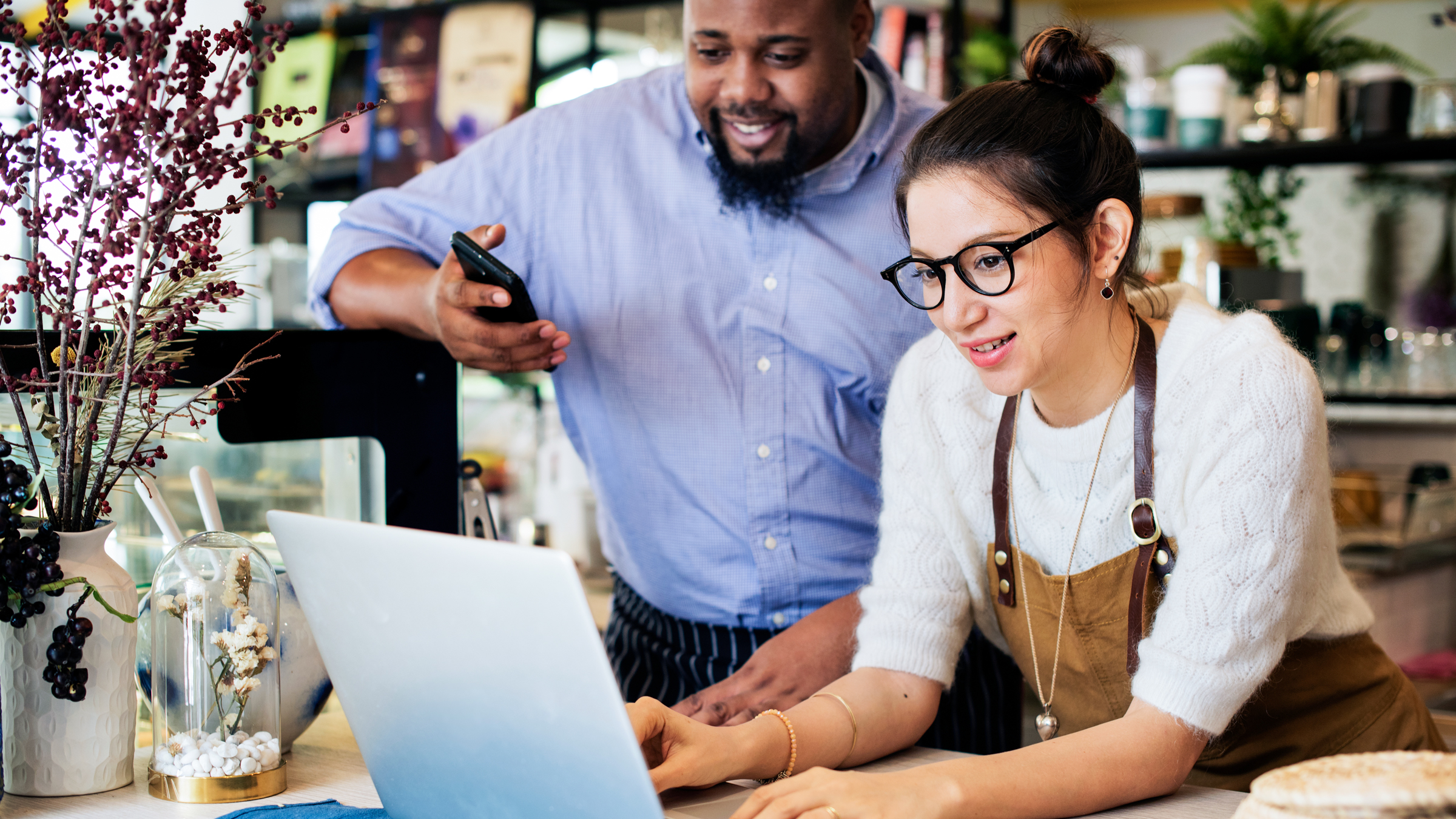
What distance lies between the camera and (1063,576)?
4.24 ft

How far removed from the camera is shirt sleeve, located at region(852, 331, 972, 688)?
4.17 feet

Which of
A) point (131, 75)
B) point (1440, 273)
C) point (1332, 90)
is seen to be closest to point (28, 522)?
point (131, 75)

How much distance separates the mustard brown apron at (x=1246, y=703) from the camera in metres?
1.29

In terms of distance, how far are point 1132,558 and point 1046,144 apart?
0.41 metres

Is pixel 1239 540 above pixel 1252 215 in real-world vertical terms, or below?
below

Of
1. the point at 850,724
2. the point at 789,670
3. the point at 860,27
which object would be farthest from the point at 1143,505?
the point at 860,27

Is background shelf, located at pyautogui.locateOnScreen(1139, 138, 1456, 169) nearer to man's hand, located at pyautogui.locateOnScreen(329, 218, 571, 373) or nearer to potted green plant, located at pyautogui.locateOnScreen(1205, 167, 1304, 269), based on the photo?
potted green plant, located at pyautogui.locateOnScreen(1205, 167, 1304, 269)

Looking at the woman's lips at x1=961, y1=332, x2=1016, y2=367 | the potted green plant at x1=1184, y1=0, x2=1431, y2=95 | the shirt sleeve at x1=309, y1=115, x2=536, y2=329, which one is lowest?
the woman's lips at x1=961, y1=332, x2=1016, y2=367

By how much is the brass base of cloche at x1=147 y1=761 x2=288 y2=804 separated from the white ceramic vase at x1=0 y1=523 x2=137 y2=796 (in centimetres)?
5

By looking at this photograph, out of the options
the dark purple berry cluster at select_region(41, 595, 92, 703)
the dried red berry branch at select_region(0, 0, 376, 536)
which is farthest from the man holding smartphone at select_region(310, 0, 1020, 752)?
the dark purple berry cluster at select_region(41, 595, 92, 703)

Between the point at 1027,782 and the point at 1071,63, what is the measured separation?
0.68 meters

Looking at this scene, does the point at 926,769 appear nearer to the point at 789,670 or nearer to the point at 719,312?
the point at 789,670

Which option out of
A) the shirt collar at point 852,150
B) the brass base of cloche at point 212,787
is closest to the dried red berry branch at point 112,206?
the brass base of cloche at point 212,787

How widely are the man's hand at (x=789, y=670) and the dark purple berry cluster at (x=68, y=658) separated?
581 mm
